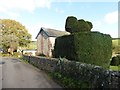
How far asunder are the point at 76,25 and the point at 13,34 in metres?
56.0

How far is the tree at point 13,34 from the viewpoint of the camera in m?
74.5

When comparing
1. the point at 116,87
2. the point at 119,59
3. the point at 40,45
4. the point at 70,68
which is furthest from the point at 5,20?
the point at 116,87

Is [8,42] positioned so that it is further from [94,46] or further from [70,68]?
[70,68]

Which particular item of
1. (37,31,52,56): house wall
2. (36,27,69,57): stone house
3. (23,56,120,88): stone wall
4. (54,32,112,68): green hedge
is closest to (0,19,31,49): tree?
(36,27,69,57): stone house

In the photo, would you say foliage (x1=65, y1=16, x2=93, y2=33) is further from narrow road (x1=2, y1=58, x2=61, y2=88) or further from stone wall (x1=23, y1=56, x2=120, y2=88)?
stone wall (x1=23, y1=56, x2=120, y2=88)

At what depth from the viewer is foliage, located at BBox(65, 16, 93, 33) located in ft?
77.3

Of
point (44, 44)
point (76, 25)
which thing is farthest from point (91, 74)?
point (44, 44)

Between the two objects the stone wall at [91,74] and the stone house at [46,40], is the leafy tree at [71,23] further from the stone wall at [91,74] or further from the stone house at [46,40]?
the stone house at [46,40]

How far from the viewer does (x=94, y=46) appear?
20.2 m

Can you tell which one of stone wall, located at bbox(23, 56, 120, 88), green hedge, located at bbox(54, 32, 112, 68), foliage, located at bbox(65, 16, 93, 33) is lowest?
stone wall, located at bbox(23, 56, 120, 88)

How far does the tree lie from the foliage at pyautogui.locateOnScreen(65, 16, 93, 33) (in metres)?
52.9

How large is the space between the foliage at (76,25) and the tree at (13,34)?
2084 inches

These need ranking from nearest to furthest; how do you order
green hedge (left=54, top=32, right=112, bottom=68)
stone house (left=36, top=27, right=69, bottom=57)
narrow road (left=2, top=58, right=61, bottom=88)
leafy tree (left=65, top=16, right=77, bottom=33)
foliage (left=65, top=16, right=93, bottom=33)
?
narrow road (left=2, top=58, right=61, bottom=88)
green hedge (left=54, top=32, right=112, bottom=68)
foliage (left=65, top=16, right=93, bottom=33)
leafy tree (left=65, top=16, right=77, bottom=33)
stone house (left=36, top=27, right=69, bottom=57)

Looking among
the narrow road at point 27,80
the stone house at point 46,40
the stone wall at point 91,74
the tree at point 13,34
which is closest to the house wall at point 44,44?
the stone house at point 46,40
